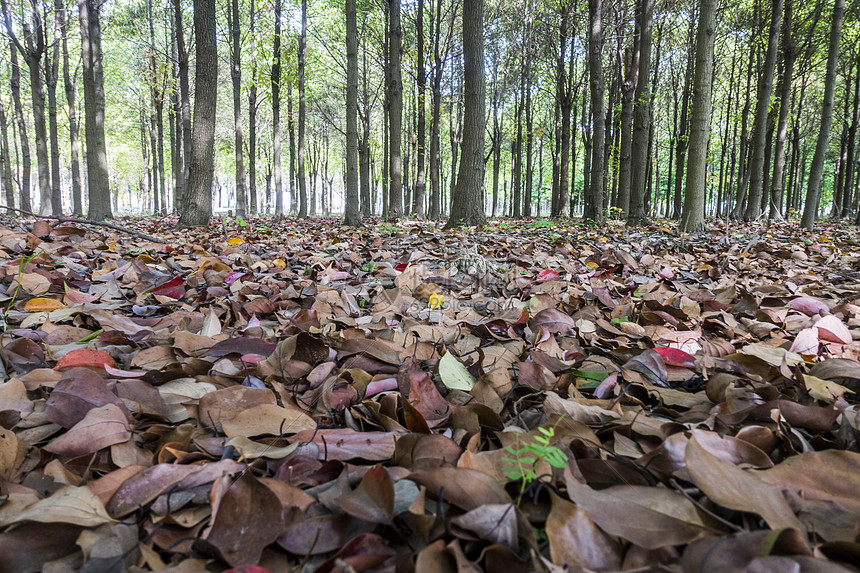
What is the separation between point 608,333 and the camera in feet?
6.01

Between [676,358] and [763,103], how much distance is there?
1165cm

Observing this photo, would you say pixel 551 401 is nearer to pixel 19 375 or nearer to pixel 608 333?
pixel 608 333

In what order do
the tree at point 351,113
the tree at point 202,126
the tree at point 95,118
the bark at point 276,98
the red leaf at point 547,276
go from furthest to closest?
1. the bark at point 276,98
2. the tree at point 95,118
3. the tree at point 351,113
4. the tree at point 202,126
5. the red leaf at point 547,276

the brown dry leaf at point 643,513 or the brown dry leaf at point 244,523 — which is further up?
the brown dry leaf at point 643,513

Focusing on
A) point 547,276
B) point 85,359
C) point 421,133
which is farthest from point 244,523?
point 421,133

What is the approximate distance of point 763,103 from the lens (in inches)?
400

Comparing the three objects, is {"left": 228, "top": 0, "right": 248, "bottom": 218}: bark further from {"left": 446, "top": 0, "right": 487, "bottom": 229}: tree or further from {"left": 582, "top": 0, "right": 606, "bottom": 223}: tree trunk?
{"left": 582, "top": 0, "right": 606, "bottom": 223}: tree trunk

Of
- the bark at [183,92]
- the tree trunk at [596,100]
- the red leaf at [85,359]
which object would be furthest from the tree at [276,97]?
the red leaf at [85,359]

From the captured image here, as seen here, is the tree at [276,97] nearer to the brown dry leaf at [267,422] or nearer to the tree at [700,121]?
the tree at [700,121]

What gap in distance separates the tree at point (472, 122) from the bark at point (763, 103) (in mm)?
6647

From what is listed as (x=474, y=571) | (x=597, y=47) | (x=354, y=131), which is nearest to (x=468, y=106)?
(x=354, y=131)

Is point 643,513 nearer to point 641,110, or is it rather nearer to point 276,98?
point 641,110

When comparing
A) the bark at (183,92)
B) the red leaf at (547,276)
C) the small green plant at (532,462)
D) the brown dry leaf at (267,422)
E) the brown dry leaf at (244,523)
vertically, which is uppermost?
the bark at (183,92)

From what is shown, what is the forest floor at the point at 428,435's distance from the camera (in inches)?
28.8
